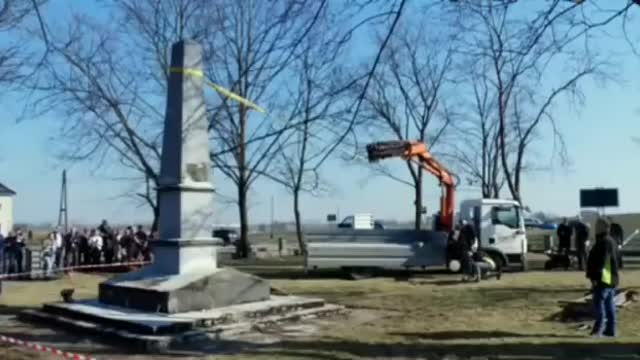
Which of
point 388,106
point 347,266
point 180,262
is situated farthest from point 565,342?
point 388,106

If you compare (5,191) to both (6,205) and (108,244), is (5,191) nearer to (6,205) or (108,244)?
(6,205)

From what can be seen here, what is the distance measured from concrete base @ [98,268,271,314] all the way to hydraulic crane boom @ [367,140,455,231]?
1262cm

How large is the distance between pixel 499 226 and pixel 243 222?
59.8ft

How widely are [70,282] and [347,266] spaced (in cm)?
843

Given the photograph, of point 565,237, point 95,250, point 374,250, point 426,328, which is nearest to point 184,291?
point 426,328

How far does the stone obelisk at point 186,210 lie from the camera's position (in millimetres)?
16234

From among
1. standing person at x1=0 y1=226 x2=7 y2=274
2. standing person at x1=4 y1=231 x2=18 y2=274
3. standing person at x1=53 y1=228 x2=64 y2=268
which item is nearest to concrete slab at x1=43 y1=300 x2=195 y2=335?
standing person at x1=0 y1=226 x2=7 y2=274

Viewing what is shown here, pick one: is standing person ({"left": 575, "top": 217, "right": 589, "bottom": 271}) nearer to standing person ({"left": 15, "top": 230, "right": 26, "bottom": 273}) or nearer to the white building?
standing person ({"left": 15, "top": 230, "right": 26, "bottom": 273})

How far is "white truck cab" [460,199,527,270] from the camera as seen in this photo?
2866cm

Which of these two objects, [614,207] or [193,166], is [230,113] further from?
[193,166]

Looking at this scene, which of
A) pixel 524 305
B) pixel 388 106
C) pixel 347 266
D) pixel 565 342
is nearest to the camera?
pixel 565 342

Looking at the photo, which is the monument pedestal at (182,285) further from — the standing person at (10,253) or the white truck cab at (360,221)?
the white truck cab at (360,221)

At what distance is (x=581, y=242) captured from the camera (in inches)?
1240

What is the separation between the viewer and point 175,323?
14078 millimetres
